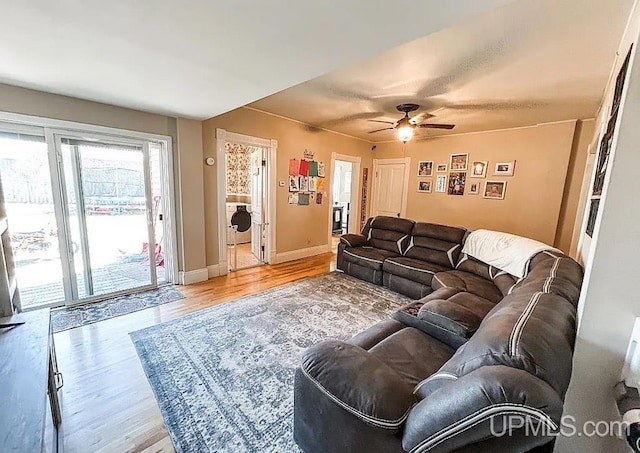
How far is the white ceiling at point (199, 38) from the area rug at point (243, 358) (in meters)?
2.25

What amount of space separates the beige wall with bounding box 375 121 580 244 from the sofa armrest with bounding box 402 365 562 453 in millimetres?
4836

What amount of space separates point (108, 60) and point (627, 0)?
10.8 ft

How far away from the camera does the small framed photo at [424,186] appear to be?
219 inches

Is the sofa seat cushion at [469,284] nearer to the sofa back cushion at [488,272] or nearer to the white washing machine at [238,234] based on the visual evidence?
the sofa back cushion at [488,272]

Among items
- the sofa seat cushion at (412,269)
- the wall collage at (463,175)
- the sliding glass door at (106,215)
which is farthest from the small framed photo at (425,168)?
the sliding glass door at (106,215)

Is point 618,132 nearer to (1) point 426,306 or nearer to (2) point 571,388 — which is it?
(2) point 571,388

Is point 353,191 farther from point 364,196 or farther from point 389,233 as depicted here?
point 389,233

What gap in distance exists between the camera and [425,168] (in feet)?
18.3

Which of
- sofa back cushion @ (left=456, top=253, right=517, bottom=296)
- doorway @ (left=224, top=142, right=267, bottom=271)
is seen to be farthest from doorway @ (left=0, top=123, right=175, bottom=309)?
sofa back cushion @ (left=456, top=253, right=517, bottom=296)

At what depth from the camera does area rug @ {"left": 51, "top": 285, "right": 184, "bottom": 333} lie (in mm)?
2551

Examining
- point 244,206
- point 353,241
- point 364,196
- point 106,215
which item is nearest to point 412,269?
point 353,241

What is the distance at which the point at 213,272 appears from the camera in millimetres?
3945

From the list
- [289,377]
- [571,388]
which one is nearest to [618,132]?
[571,388]

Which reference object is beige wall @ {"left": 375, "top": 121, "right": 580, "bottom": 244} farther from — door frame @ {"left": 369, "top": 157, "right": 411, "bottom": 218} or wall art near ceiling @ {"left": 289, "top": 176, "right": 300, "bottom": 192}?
wall art near ceiling @ {"left": 289, "top": 176, "right": 300, "bottom": 192}
